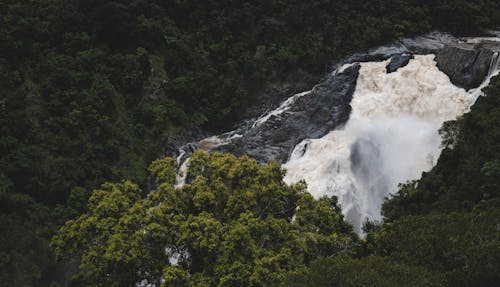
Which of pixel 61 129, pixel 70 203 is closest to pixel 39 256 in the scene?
pixel 70 203

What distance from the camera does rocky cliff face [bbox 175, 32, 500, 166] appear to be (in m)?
32.0

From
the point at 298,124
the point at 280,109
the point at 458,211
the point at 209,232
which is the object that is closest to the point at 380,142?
the point at 298,124

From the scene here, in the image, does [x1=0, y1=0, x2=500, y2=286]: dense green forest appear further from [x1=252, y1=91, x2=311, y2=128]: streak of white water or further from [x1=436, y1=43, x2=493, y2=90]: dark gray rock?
[x1=436, y1=43, x2=493, y2=90]: dark gray rock

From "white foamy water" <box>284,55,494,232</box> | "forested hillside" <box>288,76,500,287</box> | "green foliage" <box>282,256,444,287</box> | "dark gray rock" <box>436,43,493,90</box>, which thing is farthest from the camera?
"dark gray rock" <box>436,43,493,90</box>

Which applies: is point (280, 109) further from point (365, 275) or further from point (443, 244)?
point (365, 275)

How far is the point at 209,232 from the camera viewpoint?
1769 centimetres

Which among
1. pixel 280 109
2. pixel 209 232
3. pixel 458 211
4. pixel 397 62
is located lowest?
pixel 280 109

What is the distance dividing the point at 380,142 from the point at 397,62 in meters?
8.62

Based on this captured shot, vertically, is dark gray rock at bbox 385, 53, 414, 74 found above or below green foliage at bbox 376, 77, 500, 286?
below

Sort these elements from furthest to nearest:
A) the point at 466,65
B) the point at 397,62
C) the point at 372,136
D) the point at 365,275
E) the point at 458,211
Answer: the point at 397,62
the point at 466,65
the point at 372,136
the point at 458,211
the point at 365,275

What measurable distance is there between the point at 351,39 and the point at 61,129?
73.4 feet

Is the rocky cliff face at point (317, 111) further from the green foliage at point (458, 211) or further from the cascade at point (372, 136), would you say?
the green foliage at point (458, 211)

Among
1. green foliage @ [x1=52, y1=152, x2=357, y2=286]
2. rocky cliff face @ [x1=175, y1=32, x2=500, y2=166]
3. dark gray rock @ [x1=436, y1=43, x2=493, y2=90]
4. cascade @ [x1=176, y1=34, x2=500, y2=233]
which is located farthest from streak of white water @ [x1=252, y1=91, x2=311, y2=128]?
green foliage @ [x1=52, y1=152, x2=357, y2=286]

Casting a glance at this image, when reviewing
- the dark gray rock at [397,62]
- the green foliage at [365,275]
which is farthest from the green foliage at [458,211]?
the dark gray rock at [397,62]
